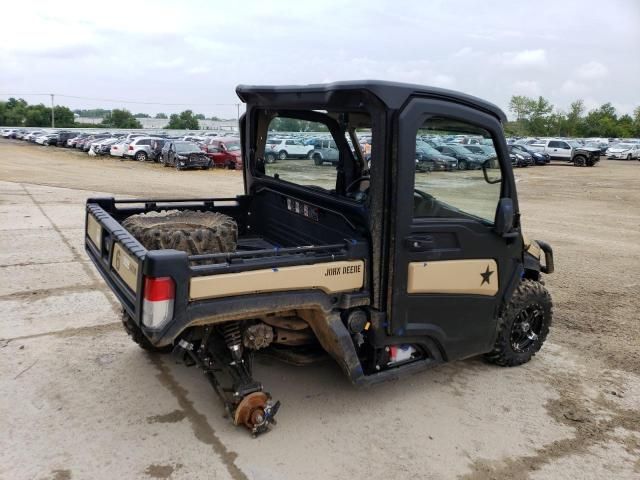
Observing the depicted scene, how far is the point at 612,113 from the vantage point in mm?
101500

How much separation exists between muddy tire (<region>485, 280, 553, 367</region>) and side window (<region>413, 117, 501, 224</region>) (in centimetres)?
91

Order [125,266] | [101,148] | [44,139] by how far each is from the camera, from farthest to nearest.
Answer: [44,139]
[101,148]
[125,266]

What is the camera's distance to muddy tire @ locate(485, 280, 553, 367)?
4.53 metres

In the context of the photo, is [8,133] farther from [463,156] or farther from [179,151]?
[463,156]

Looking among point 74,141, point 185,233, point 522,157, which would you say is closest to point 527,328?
point 185,233

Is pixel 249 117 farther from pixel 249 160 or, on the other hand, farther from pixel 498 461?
pixel 498 461

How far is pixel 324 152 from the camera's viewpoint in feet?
15.1

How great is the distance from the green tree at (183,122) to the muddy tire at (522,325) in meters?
107

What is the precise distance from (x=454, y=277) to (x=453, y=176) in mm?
714

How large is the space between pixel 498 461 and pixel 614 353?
2417 mm

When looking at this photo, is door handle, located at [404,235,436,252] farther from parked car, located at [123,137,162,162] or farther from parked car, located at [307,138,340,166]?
parked car, located at [123,137,162,162]

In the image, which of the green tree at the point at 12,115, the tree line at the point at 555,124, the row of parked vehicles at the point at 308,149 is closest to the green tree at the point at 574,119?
the tree line at the point at 555,124

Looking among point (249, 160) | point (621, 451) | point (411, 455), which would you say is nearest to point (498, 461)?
point (411, 455)

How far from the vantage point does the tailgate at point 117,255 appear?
3102 mm
